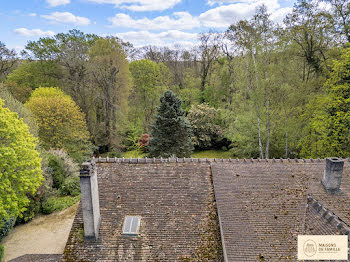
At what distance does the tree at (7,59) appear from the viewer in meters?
28.8

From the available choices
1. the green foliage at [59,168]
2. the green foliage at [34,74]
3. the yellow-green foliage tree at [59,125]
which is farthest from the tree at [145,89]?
the green foliage at [59,168]

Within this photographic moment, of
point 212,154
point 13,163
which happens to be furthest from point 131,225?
point 212,154

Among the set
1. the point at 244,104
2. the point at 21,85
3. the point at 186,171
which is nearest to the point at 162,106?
the point at 244,104

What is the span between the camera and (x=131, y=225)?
9438 millimetres

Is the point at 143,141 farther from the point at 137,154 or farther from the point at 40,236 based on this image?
the point at 40,236

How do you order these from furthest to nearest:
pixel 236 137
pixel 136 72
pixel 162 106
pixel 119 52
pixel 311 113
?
pixel 136 72 < pixel 119 52 < pixel 236 137 < pixel 162 106 < pixel 311 113

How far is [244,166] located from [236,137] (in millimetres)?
13727

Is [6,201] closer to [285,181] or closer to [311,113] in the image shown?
[285,181]

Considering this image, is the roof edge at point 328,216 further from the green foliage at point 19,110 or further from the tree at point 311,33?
the green foliage at point 19,110

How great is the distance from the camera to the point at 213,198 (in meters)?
10.5

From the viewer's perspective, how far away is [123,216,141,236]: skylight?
9.24m

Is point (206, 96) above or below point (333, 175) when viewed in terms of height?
above

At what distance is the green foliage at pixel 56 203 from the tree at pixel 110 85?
1081 cm

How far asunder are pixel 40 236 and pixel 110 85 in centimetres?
1956
